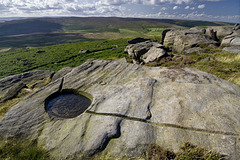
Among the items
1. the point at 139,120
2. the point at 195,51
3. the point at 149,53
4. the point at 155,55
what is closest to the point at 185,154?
the point at 139,120

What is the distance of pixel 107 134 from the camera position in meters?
12.1

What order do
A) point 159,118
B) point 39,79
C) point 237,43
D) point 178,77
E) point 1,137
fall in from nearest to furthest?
point 159,118 < point 1,137 < point 178,77 < point 39,79 < point 237,43

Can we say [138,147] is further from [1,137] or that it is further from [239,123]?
[1,137]

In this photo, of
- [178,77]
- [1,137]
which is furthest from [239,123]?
[1,137]

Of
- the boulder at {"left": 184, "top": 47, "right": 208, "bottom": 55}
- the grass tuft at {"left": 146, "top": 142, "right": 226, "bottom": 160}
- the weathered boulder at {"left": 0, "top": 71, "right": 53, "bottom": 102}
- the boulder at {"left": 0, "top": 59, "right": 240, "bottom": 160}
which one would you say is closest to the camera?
the grass tuft at {"left": 146, "top": 142, "right": 226, "bottom": 160}

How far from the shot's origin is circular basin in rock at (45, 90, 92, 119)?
54.6 ft

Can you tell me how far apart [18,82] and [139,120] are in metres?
25.6

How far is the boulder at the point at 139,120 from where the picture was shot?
1103 cm

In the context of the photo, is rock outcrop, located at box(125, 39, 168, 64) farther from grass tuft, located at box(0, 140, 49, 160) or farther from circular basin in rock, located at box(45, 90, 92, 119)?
grass tuft, located at box(0, 140, 49, 160)

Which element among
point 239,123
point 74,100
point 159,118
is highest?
point 239,123

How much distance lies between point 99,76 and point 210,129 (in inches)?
657

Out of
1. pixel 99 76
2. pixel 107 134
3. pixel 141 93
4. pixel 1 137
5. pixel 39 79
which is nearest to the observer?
pixel 107 134

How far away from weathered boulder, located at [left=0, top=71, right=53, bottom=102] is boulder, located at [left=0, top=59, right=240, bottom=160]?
629 centimetres

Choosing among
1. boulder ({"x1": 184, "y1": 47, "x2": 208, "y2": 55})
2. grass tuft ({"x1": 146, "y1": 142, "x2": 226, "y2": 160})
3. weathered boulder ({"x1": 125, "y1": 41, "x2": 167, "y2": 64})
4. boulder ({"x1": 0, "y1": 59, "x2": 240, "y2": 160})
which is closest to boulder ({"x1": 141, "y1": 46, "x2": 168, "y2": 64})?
weathered boulder ({"x1": 125, "y1": 41, "x2": 167, "y2": 64})
